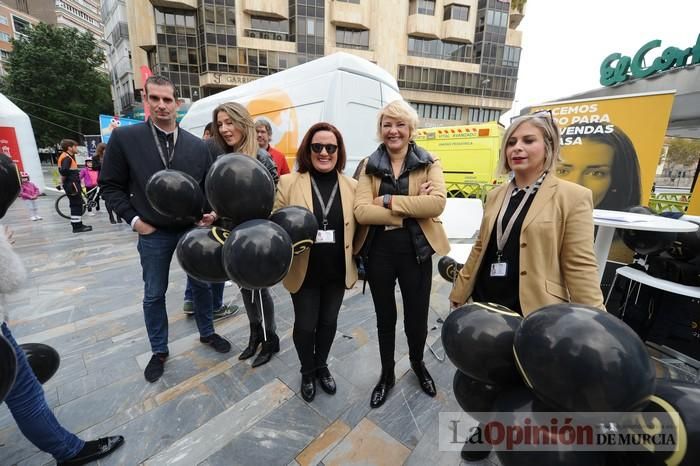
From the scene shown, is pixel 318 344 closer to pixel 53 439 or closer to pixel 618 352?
pixel 53 439

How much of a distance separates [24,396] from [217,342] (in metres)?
1.35

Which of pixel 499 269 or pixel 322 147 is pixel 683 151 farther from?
pixel 322 147

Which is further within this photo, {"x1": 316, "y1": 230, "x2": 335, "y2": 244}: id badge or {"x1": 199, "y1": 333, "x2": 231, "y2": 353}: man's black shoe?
{"x1": 199, "y1": 333, "x2": 231, "y2": 353}: man's black shoe

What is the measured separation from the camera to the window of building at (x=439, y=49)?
108 feet

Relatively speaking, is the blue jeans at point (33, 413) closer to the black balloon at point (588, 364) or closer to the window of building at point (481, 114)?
the black balloon at point (588, 364)

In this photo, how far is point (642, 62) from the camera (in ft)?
19.5

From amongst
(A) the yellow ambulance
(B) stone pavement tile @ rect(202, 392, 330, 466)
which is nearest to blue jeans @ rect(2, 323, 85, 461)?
(B) stone pavement tile @ rect(202, 392, 330, 466)

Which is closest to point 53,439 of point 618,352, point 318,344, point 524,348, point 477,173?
point 318,344

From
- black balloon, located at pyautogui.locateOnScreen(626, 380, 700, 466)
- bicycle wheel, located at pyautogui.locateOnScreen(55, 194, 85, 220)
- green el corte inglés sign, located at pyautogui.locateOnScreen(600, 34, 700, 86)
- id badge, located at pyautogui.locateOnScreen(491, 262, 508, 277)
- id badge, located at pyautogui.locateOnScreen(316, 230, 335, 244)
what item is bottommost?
bicycle wheel, located at pyautogui.locateOnScreen(55, 194, 85, 220)

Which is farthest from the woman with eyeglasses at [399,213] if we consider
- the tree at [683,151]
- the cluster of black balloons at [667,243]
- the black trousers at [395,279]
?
the tree at [683,151]

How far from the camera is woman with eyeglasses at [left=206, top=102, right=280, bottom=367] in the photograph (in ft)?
7.29

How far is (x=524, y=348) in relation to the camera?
2.93 feet

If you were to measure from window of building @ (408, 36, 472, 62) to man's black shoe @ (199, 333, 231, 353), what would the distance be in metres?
37.1

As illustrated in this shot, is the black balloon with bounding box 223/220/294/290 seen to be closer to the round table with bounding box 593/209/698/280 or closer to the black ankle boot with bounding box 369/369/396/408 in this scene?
the black ankle boot with bounding box 369/369/396/408
